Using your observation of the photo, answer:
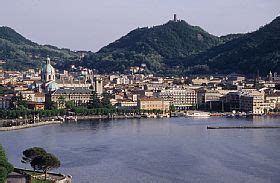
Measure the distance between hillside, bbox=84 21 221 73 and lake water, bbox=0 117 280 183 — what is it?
3101 centimetres

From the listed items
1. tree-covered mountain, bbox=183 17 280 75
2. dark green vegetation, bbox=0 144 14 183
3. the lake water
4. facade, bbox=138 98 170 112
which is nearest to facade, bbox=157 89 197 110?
facade, bbox=138 98 170 112

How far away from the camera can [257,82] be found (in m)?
36.3

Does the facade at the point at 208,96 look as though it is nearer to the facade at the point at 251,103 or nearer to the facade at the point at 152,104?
the facade at the point at 251,103

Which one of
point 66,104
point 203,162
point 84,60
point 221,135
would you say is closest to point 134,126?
point 221,135

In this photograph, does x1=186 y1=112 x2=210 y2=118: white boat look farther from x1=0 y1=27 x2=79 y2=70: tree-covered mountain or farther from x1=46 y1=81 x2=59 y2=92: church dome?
x1=0 y1=27 x2=79 y2=70: tree-covered mountain

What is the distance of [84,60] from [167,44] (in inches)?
263

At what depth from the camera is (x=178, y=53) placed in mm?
59188

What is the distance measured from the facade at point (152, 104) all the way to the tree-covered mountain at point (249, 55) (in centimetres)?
1512

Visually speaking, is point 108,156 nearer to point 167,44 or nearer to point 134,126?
point 134,126

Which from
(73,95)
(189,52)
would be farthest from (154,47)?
(73,95)

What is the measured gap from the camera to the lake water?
500 inches

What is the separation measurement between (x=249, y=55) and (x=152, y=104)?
2012cm

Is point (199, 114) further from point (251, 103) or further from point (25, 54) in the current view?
point (25, 54)

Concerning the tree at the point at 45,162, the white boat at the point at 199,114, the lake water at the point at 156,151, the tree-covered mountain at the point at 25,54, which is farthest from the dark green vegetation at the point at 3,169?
the tree-covered mountain at the point at 25,54
